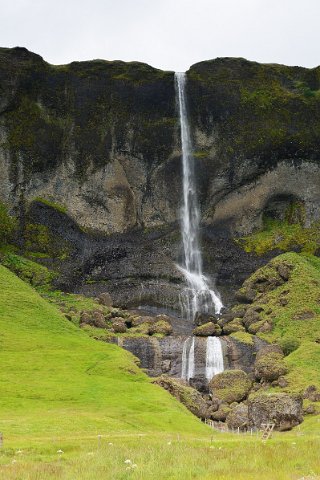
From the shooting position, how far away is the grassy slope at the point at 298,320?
56.6 m

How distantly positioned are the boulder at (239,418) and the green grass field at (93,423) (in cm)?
442

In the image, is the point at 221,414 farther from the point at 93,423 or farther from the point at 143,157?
the point at 143,157

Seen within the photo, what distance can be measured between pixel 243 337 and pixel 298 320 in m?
6.82

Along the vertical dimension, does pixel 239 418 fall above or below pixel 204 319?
below

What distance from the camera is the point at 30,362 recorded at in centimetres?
5009

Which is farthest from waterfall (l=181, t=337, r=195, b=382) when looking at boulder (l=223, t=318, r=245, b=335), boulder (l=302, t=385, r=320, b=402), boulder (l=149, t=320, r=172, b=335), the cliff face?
the cliff face

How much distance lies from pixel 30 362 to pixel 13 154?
44448 millimetres

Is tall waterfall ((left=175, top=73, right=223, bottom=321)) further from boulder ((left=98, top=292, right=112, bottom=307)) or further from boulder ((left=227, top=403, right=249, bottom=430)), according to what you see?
boulder ((left=227, top=403, right=249, bottom=430))

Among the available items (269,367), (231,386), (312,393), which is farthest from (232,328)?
(312,393)

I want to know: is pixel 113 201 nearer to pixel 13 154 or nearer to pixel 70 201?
pixel 70 201

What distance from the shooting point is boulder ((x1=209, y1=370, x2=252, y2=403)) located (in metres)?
54.1

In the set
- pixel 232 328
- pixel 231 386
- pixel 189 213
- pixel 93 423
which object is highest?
pixel 189 213

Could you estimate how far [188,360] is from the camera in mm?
64000

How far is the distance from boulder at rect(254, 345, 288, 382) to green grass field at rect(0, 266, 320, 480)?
10985 mm
